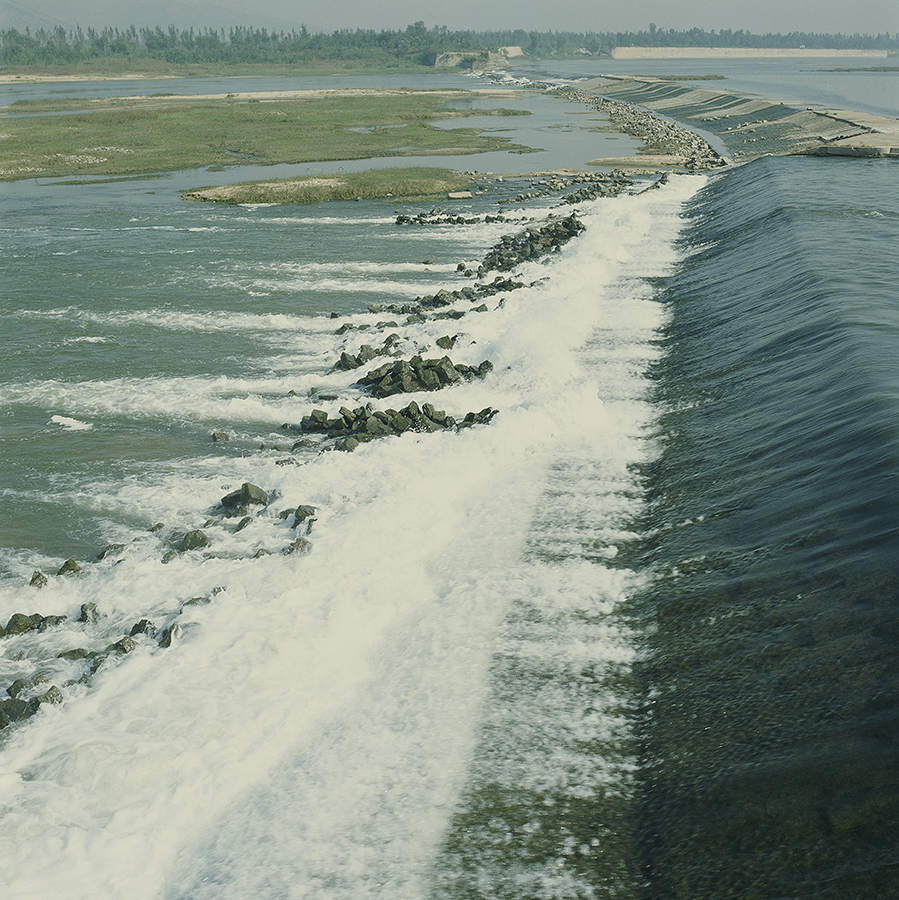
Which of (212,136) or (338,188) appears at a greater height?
(212,136)

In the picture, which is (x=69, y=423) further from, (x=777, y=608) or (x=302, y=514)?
(x=777, y=608)

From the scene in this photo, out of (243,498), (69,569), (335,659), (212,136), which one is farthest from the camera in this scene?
(212,136)

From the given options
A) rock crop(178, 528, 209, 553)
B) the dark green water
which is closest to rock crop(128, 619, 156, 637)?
rock crop(178, 528, 209, 553)

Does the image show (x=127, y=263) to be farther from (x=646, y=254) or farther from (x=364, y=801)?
(x=364, y=801)

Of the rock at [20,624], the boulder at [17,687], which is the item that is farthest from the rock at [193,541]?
the boulder at [17,687]

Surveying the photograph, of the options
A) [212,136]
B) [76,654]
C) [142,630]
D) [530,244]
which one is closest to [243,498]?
[142,630]

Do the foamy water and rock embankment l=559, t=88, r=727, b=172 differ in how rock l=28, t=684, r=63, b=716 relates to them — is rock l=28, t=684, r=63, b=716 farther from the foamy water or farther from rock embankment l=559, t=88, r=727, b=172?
rock embankment l=559, t=88, r=727, b=172
